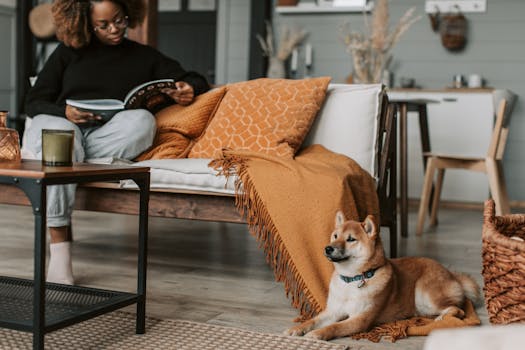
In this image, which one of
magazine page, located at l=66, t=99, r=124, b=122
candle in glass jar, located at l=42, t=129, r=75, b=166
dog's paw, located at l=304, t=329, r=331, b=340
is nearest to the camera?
candle in glass jar, located at l=42, t=129, r=75, b=166

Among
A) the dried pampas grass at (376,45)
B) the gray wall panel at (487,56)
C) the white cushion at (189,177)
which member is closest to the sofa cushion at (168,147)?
the white cushion at (189,177)

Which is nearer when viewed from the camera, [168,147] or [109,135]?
[109,135]

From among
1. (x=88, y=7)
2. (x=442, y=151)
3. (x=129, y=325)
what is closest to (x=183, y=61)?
(x=442, y=151)


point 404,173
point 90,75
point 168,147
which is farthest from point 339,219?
point 404,173

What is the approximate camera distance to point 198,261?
10.7ft

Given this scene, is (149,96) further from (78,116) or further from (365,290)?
(365,290)

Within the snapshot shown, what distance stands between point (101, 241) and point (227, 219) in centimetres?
138

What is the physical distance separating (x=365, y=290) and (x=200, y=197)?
2.66 feet

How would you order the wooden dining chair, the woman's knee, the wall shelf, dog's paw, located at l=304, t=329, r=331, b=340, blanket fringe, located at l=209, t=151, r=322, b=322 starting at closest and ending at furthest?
1. dog's paw, located at l=304, t=329, r=331, b=340
2. blanket fringe, located at l=209, t=151, r=322, b=322
3. the woman's knee
4. the wooden dining chair
5. the wall shelf

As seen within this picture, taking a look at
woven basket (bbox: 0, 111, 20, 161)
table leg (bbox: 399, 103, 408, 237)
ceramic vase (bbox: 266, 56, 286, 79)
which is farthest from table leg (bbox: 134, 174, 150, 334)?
ceramic vase (bbox: 266, 56, 286, 79)

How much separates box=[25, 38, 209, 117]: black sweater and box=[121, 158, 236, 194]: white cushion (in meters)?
0.53

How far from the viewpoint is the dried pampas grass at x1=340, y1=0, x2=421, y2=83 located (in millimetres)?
5926

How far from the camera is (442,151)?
231 inches

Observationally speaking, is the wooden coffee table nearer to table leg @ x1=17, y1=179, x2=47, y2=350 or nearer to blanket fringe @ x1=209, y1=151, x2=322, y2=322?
table leg @ x1=17, y1=179, x2=47, y2=350
